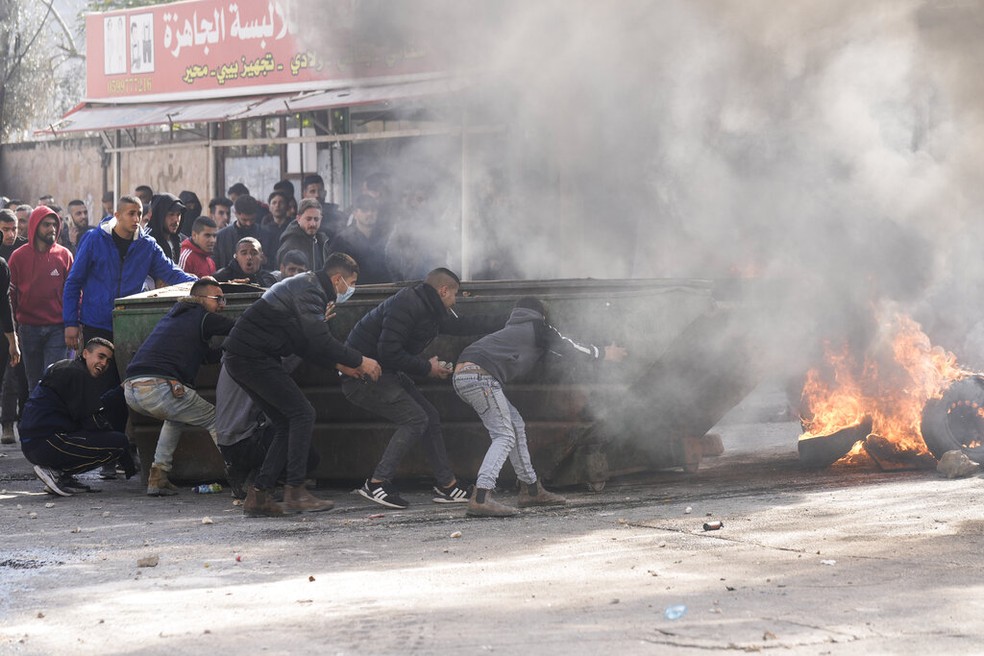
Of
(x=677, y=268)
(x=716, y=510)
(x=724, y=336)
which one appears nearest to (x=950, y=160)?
(x=677, y=268)

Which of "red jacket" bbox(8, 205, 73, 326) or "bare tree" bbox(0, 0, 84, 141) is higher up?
"bare tree" bbox(0, 0, 84, 141)

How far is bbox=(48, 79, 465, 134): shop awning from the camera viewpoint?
1335cm

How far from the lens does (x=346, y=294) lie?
8.24m

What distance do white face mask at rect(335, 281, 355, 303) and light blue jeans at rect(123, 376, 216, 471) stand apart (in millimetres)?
1084

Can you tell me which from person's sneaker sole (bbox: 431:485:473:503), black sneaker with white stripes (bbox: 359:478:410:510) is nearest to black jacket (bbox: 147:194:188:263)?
black sneaker with white stripes (bbox: 359:478:410:510)

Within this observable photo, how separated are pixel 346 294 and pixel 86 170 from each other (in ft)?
49.9

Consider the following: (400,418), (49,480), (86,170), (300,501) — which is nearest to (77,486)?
(49,480)

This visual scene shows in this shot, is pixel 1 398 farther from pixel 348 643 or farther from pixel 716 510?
pixel 348 643

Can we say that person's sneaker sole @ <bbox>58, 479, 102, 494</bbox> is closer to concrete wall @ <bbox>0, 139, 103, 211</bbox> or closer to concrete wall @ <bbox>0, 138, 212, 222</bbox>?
concrete wall @ <bbox>0, 138, 212, 222</bbox>

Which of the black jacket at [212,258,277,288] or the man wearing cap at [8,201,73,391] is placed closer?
the black jacket at [212,258,277,288]

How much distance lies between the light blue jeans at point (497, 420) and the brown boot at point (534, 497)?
0.14 feet

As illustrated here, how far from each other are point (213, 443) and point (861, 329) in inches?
176

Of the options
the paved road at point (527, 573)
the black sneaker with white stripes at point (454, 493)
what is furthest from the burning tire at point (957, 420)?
the black sneaker with white stripes at point (454, 493)

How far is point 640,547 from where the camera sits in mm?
6223
